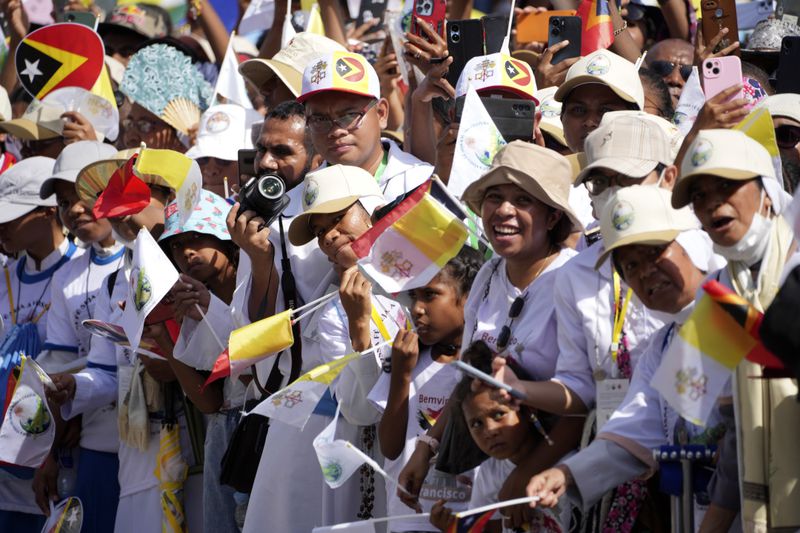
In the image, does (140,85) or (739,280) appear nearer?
(739,280)

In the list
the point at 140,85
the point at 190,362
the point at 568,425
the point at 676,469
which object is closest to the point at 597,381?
the point at 568,425

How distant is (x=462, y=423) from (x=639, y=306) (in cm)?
71

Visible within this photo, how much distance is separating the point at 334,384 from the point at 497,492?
4.26ft

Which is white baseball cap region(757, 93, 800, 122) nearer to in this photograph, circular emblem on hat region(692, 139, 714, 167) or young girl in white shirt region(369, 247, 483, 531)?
young girl in white shirt region(369, 247, 483, 531)

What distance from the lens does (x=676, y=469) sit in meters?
4.40

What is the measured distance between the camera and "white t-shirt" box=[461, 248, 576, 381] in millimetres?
4934

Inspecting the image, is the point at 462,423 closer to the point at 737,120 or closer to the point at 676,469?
the point at 676,469

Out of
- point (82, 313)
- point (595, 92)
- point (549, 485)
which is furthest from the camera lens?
point (82, 313)

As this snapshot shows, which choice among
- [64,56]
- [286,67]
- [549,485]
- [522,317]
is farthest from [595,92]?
[64,56]

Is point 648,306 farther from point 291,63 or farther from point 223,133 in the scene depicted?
point 223,133

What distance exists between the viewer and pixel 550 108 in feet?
22.8

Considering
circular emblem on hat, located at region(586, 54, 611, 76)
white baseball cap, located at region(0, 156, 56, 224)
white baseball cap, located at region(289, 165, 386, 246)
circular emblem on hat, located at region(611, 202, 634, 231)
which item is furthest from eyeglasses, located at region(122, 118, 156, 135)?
circular emblem on hat, located at region(611, 202, 634, 231)

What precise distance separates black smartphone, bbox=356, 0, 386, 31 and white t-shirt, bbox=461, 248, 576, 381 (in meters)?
4.70

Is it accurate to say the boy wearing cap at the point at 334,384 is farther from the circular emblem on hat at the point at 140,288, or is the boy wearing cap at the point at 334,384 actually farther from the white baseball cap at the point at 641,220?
the white baseball cap at the point at 641,220
